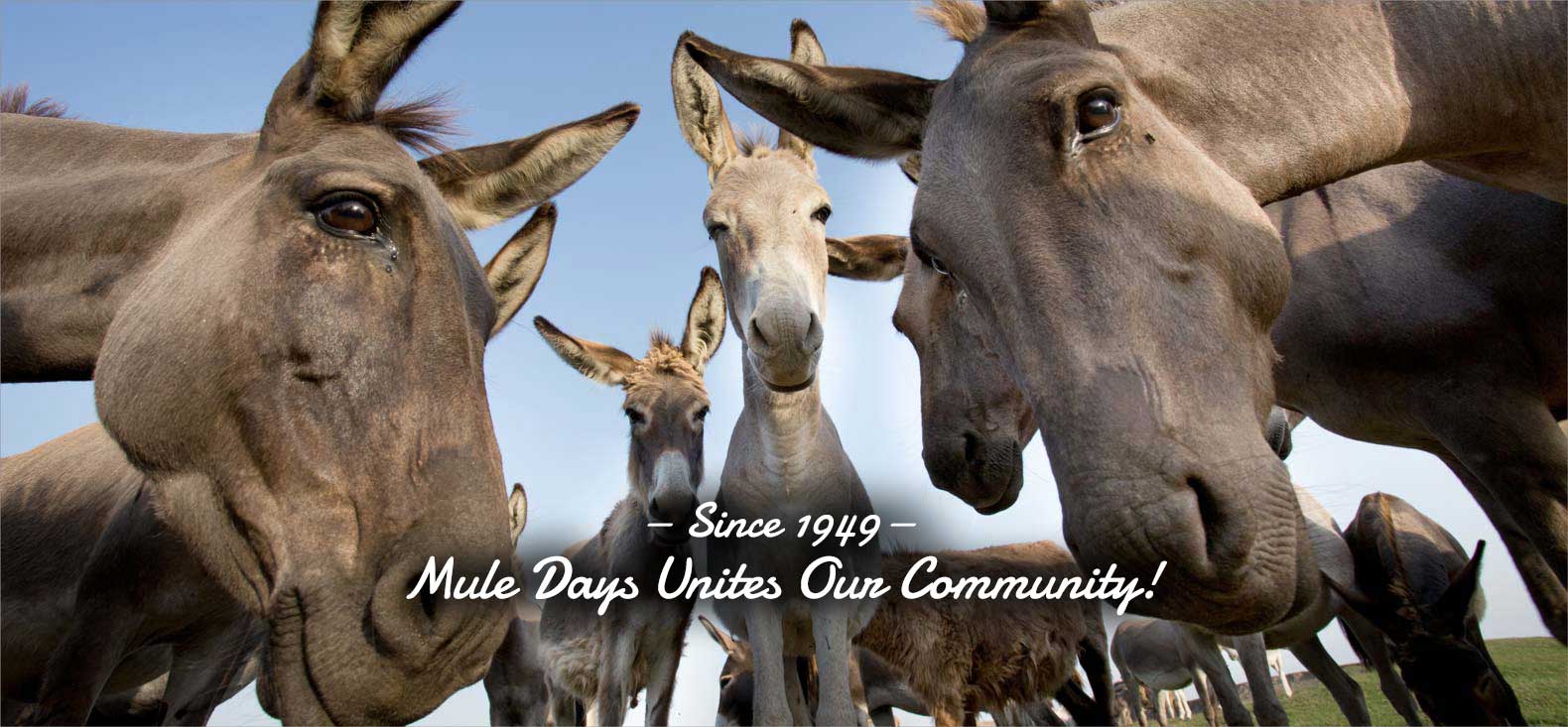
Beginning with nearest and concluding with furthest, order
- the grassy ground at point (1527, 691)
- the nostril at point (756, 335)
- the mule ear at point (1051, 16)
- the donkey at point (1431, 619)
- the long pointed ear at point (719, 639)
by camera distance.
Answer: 1. the mule ear at point (1051, 16)
2. the nostril at point (756, 335)
3. the donkey at point (1431, 619)
4. the grassy ground at point (1527, 691)
5. the long pointed ear at point (719, 639)

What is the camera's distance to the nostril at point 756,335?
5.20 metres

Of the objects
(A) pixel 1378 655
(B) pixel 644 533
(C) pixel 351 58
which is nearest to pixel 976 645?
(B) pixel 644 533

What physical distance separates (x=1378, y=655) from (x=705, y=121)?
862 cm

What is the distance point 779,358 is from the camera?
16.9 feet

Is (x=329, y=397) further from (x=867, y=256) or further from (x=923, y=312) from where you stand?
(x=867, y=256)

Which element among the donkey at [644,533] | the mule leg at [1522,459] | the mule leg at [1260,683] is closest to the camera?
the mule leg at [1522,459]

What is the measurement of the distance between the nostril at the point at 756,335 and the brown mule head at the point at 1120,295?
2.17 meters

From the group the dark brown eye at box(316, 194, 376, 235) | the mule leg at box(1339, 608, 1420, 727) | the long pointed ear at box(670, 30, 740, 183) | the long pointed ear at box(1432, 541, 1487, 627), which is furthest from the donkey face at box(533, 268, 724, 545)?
the mule leg at box(1339, 608, 1420, 727)

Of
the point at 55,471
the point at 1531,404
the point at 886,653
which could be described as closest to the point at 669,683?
the point at 886,653

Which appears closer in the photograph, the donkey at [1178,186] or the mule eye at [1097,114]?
the donkey at [1178,186]

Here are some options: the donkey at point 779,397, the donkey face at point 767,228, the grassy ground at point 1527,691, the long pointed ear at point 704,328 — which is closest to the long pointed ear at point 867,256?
the donkey at point 779,397

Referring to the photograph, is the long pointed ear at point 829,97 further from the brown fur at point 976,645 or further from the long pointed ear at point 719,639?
the long pointed ear at point 719,639

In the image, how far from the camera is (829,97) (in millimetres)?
3379

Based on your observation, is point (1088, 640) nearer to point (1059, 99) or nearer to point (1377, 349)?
point (1377, 349)
